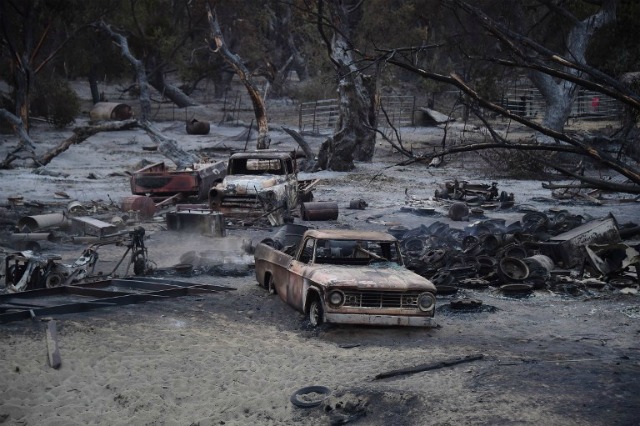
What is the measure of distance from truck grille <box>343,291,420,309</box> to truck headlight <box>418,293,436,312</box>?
0.16 feet

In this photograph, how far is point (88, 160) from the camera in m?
33.0

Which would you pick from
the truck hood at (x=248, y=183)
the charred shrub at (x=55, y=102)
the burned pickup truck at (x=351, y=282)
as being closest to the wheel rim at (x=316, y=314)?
the burned pickup truck at (x=351, y=282)

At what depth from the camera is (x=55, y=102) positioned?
38188mm

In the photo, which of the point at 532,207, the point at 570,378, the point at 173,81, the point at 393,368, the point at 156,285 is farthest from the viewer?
the point at 173,81

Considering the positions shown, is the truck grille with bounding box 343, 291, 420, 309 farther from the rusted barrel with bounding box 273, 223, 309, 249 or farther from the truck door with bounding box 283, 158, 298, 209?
the truck door with bounding box 283, 158, 298, 209

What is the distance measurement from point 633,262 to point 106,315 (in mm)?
8555

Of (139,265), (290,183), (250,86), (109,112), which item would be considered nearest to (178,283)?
(139,265)

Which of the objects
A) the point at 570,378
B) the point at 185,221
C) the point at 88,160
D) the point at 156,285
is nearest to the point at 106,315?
the point at 156,285

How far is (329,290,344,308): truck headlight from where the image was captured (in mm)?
9633

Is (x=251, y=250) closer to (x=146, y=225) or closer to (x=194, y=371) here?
(x=146, y=225)

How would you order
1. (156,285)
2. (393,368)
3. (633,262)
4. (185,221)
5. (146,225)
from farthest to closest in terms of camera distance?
(146,225)
(185,221)
(633,262)
(156,285)
(393,368)

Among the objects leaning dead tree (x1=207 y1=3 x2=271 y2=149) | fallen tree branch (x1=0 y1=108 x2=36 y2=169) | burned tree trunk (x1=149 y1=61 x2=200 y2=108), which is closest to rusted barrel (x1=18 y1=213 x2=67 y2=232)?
fallen tree branch (x1=0 y1=108 x2=36 y2=169)

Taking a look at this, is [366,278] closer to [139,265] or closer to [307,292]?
[307,292]

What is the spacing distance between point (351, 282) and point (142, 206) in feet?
40.1
